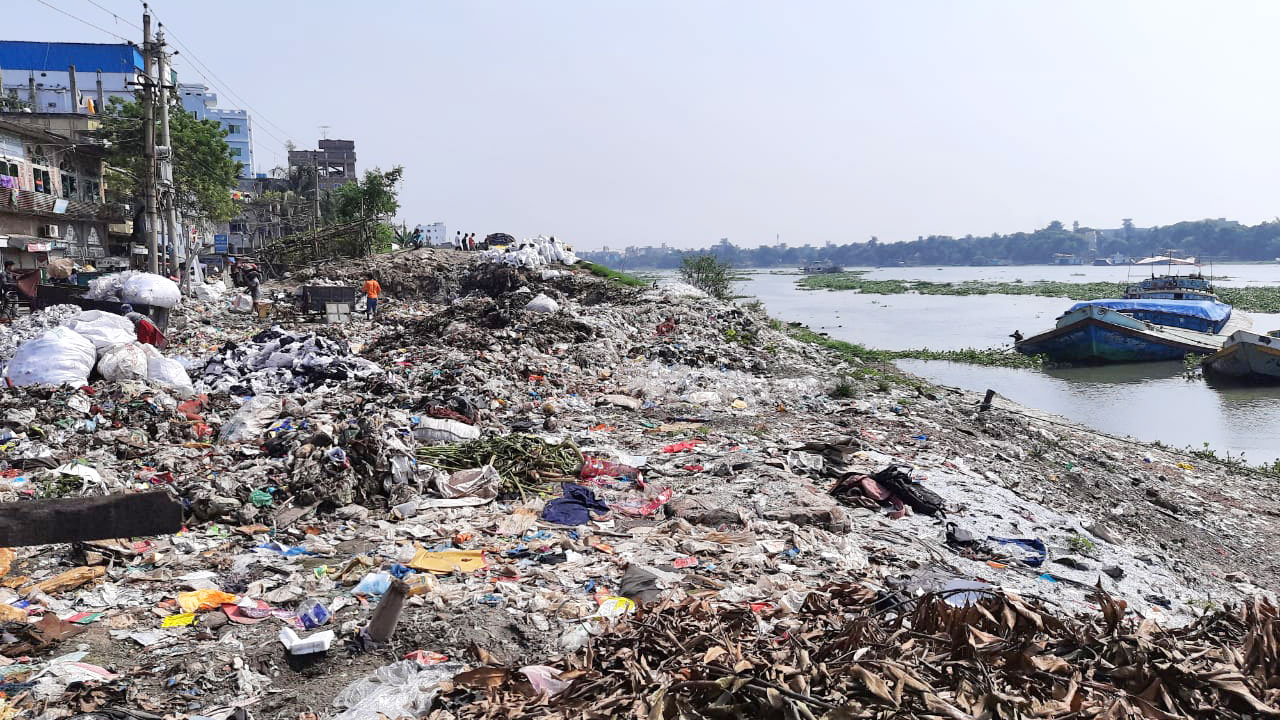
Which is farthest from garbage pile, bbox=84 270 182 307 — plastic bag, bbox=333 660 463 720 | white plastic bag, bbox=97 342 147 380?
plastic bag, bbox=333 660 463 720

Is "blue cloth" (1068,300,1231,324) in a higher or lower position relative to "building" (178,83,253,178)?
lower

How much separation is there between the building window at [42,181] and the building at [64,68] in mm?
17831

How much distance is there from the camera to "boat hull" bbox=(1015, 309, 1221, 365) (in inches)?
847

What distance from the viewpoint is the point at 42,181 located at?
2502 cm

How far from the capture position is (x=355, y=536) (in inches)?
191

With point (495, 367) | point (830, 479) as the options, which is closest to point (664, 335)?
point (495, 367)

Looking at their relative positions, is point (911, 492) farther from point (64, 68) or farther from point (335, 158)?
point (335, 158)

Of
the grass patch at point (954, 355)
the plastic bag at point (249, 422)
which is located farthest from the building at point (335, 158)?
the plastic bag at point (249, 422)

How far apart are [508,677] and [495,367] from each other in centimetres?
761

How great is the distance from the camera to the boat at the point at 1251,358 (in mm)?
16750

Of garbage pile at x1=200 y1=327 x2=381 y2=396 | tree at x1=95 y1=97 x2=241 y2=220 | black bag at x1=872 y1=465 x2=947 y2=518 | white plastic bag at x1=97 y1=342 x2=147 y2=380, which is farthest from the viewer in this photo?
tree at x1=95 y1=97 x2=241 y2=220

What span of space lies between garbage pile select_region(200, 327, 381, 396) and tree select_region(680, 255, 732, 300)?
1826 centimetres

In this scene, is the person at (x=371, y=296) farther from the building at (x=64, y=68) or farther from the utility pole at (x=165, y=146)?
the building at (x=64, y=68)

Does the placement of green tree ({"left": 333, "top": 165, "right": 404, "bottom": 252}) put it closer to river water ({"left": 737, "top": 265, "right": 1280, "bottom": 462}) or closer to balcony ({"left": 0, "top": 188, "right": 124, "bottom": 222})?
balcony ({"left": 0, "top": 188, "right": 124, "bottom": 222})
